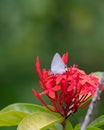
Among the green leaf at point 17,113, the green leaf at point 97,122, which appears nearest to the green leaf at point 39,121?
the green leaf at point 17,113

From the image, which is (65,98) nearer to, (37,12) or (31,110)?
(31,110)

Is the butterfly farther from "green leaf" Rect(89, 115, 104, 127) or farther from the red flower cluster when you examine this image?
"green leaf" Rect(89, 115, 104, 127)

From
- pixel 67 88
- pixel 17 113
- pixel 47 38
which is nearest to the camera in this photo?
pixel 67 88

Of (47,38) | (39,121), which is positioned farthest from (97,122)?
(47,38)

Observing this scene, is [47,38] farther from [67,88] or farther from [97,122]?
[67,88]

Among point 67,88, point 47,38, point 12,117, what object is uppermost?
point 67,88

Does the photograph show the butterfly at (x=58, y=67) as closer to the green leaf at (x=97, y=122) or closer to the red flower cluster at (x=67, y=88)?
the red flower cluster at (x=67, y=88)

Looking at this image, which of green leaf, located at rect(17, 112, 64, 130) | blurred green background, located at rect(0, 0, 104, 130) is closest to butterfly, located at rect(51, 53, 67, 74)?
green leaf, located at rect(17, 112, 64, 130)
